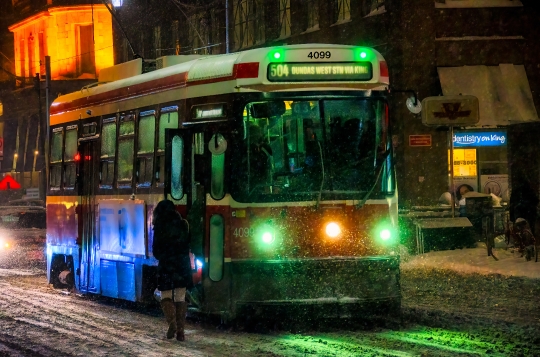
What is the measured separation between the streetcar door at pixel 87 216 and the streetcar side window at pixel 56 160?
1.18 m

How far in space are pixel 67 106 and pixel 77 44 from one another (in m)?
49.3

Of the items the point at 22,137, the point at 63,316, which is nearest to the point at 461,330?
the point at 63,316

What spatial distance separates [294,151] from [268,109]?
1.79 feet

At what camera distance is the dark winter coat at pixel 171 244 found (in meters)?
11.6

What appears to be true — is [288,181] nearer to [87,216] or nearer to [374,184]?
[374,184]

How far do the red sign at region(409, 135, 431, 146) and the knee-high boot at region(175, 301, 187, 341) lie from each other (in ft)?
55.2

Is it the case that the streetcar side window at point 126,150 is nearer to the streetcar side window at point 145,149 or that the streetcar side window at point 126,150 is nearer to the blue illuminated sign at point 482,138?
the streetcar side window at point 145,149

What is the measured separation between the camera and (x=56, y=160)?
17.8 m

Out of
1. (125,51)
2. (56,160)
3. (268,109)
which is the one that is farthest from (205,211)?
(125,51)

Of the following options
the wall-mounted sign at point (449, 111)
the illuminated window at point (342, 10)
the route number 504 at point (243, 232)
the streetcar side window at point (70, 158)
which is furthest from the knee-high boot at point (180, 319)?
the illuminated window at point (342, 10)

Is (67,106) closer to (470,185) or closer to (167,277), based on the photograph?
(167,277)

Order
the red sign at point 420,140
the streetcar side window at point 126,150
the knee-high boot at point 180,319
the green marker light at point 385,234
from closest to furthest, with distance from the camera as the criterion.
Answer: the knee-high boot at point 180,319 → the green marker light at point 385,234 → the streetcar side window at point 126,150 → the red sign at point 420,140

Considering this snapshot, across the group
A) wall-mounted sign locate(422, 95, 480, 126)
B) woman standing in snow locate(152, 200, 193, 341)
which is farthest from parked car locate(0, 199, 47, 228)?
woman standing in snow locate(152, 200, 193, 341)

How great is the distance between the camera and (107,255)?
15.2 m
